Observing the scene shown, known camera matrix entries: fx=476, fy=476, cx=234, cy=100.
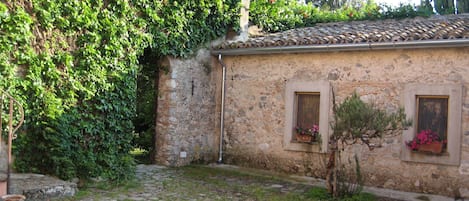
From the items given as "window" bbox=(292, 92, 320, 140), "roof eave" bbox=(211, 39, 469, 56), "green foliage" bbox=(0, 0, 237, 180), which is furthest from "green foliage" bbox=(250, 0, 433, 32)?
"green foliage" bbox=(0, 0, 237, 180)

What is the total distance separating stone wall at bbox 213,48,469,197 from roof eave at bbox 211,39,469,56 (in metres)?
0.16

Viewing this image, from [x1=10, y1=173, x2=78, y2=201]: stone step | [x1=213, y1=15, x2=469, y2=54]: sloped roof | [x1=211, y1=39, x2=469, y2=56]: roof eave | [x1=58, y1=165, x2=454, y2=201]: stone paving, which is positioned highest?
[x1=213, y1=15, x2=469, y2=54]: sloped roof

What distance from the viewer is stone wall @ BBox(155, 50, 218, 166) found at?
9.18 metres

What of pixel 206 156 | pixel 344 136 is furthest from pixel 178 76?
pixel 344 136

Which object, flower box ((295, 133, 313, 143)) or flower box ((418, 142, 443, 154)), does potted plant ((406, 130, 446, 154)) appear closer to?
flower box ((418, 142, 443, 154))

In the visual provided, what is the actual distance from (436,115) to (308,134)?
7.17 feet

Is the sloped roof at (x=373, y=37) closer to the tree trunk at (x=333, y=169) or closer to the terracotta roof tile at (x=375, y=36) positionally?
the terracotta roof tile at (x=375, y=36)

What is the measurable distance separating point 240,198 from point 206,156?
3.16 meters

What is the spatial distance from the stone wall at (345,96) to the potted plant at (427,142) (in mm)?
266

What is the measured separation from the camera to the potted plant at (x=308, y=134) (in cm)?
854

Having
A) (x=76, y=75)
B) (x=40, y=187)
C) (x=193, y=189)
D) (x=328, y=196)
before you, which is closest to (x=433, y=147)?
(x=328, y=196)

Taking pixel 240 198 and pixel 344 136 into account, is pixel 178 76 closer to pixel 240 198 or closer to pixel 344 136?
pixel 240 198

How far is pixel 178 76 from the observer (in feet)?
30.2

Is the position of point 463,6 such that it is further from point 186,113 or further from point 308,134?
point 186,113
